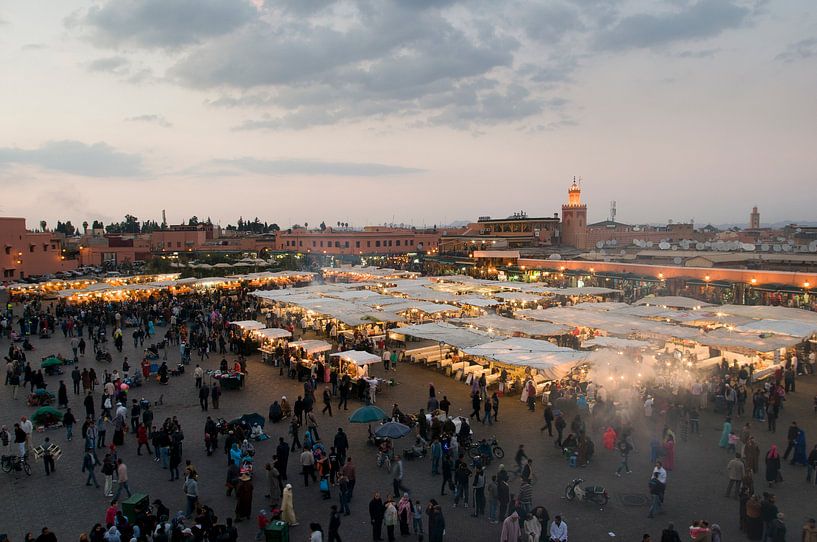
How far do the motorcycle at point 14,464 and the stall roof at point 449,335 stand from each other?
1086cm

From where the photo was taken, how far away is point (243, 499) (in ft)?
29.5

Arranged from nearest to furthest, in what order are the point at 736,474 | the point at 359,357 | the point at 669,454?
the point at 736,474, the point at 669,454, the point at 359,357

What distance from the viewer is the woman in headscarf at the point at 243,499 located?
8.97 meters

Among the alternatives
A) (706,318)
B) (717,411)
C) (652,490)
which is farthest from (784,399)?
(652,490)

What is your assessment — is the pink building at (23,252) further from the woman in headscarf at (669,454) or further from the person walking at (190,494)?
the woman in headscarf at (669,454)

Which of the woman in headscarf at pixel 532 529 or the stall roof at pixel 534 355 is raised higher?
the stall roof at pixel 534 355

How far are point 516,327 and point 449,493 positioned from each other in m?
10.8

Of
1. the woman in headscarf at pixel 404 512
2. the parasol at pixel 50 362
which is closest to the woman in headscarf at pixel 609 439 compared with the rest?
the woman in headscarf at pixel 404 512

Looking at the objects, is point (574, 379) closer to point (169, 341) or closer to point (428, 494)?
point (428, 494)

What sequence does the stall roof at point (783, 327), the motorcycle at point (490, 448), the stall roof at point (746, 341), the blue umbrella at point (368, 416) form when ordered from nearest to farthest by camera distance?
the motorcycle at point (490, 448), the blue umbrella at point (368, 416), the stall roof at point (746, 341), the stall roof at point (783, 327)

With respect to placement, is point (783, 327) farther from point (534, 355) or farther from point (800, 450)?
point (534, 355)

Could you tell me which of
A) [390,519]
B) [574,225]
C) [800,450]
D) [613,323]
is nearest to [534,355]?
[800,450]

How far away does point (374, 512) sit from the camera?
325 inches

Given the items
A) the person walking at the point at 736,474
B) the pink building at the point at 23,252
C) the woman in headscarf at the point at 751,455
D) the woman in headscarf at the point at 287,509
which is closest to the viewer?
the woman in headscarf at the point at 287,509
